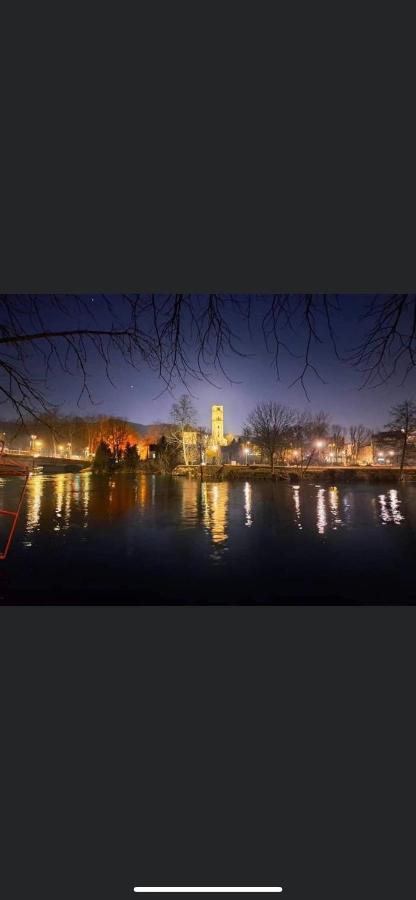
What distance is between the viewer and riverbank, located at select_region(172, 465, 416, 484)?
3.87m

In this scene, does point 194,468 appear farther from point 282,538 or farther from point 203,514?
point 282,538

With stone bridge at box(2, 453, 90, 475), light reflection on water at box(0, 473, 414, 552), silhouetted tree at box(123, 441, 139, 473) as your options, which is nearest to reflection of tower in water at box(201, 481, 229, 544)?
light reflection on water at box(0, 473, 414, 552)

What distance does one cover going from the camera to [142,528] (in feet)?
12.7

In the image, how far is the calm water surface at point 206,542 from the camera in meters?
3.03

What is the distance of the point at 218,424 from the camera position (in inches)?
138

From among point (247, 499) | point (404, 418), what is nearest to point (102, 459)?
point (247, 499)

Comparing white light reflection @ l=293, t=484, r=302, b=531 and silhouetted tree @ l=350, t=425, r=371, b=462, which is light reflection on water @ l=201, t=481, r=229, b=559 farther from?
silhouetted tree @ l=350, t=425, r=371, b=462

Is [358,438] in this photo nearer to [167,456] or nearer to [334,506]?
[334,506]

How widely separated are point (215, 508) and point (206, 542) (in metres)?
0.41

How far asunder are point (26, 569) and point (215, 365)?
7.02 feet

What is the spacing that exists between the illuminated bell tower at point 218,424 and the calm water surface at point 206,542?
44 centimetres
